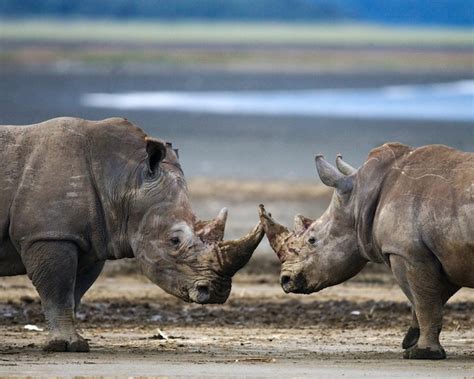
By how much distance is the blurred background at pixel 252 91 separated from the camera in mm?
29172

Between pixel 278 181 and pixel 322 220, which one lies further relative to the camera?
pixel 278 181

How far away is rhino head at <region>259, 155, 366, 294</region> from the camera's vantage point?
46.5 ft

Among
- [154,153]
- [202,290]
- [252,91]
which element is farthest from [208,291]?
[252,91]

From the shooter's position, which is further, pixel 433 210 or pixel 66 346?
pixel 66 346

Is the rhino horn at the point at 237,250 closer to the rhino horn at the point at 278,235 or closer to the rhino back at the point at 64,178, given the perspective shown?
the rhino horn at the point at 278,235

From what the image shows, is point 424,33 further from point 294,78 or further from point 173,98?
point 173,98

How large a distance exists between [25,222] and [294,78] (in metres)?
59.9

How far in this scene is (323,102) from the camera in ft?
167

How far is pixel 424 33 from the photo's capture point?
169375mm

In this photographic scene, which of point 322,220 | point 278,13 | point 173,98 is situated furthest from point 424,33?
point 322,220

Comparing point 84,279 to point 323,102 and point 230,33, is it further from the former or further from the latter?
point 230,33

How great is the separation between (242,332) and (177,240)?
5.77 feet

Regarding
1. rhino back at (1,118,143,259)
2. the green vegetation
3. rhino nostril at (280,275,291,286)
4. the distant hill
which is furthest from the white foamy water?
the distant hill

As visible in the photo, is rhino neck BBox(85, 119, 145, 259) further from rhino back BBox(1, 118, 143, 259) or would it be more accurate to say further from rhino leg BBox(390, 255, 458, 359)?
rhino leg BBox(390, 255, 458, 359)
